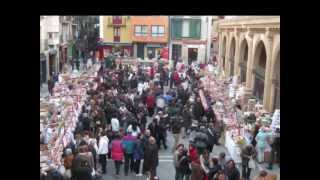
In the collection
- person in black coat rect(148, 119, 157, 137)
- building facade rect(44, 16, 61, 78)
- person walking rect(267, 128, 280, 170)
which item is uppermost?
building facade rect(44, 16, 61, 78)

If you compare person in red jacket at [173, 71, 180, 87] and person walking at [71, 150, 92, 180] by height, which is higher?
person in red jacket at [173, 71, 180, 87]

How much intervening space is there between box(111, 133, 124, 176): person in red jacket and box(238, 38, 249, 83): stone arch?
236cm

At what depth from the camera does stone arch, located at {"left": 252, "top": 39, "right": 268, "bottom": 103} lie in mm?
8125

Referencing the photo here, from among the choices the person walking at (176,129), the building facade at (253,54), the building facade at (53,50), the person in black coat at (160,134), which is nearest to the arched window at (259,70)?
the building facade at (253,54)

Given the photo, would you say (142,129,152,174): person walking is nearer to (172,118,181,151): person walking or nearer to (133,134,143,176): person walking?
(133,134,143,176): person walking

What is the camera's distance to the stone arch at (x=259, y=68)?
26.7 feet

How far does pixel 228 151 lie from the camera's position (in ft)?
21.8

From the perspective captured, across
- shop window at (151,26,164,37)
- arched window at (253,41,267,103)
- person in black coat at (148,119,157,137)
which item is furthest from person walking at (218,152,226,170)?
shop window at (151,26,164,37)

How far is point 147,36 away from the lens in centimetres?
1004

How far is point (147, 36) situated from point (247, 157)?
427 cm

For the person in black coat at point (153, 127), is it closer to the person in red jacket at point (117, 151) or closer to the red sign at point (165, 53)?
the person in red jacket at point (117, 151)

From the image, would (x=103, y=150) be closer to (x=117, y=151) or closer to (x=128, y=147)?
(x=117, y=151)
